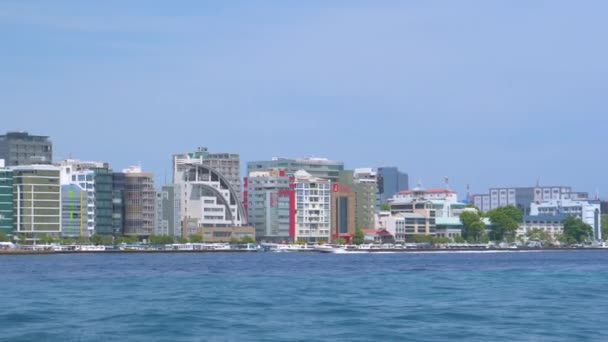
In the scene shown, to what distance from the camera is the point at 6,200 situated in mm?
126000

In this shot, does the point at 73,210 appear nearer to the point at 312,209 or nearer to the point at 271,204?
the point at 271,204

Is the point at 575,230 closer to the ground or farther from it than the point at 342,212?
closer to the ground

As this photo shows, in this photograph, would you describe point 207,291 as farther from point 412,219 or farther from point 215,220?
point 412,219

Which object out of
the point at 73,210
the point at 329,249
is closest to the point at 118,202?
the point at 73,210

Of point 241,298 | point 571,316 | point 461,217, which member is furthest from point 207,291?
point 461,217

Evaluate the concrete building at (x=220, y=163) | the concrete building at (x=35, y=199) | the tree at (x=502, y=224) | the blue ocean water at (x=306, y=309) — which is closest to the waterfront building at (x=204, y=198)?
the concrete building at (x=220, y=163)

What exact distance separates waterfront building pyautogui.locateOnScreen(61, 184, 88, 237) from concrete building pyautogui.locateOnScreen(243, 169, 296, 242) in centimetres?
2373

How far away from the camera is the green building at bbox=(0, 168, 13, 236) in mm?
125625

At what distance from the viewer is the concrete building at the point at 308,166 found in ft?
526

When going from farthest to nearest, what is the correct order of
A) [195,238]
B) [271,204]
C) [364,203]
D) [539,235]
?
1. [539,235]
2. [364,203]
3. [271,204]
4. [195,238]

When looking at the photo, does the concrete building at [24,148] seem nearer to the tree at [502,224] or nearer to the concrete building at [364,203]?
the concrete building at [364,203]

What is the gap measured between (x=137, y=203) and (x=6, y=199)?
1880 centimetres

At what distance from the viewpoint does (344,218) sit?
15188cm

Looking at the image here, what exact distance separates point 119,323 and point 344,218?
121m
